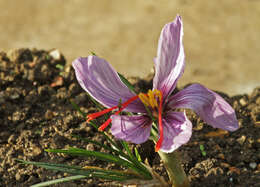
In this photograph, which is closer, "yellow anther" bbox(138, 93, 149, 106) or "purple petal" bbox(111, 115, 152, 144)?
"purple petal" bbox(111, 115, 152, 144)

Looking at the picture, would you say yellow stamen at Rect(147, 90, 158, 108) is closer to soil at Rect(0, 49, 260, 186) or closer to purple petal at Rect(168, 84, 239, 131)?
purple petal at Rect(168, 84, 239, 131)

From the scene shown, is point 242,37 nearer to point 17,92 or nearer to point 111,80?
point 17,92

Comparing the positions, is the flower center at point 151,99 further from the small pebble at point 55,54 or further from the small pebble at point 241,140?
the small pebble at point 55,54

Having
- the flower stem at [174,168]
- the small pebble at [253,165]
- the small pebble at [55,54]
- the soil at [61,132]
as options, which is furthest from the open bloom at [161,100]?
the small pebble at [55,54]

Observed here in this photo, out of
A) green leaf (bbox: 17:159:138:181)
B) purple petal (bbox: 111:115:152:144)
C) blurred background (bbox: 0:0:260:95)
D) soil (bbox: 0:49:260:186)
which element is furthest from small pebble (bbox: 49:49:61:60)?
blurred background (bbox: 0:0:260:95)

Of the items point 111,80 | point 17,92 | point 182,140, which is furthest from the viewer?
point 17,92

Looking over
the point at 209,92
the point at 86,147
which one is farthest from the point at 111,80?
the point at 86,147
